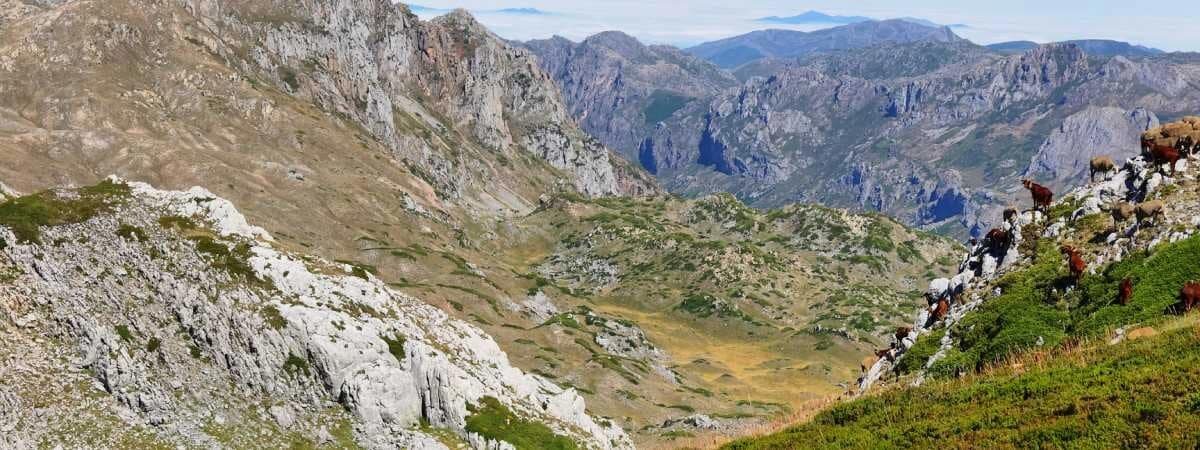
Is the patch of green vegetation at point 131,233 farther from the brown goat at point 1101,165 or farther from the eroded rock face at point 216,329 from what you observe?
the brown goat at point 1101,165

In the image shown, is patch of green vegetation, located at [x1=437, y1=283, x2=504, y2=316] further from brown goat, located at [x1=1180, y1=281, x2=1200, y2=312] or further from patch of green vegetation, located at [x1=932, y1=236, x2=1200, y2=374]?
brown goat, located at [x1=1180, y1=281, x2=1200, y2=312]

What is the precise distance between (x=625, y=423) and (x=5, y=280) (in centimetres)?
7770

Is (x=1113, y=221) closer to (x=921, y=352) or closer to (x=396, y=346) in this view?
(x=921, y=352)

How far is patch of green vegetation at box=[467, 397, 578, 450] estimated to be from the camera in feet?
171

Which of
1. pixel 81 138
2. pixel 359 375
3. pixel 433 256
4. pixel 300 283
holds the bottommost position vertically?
pixel 433 256

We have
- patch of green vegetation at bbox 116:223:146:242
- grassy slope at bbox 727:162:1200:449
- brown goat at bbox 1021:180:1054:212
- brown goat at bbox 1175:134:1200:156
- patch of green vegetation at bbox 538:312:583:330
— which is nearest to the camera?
grassy slope at bbox 727:162:1200:449

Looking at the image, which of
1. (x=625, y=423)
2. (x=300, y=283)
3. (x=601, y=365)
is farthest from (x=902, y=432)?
(x=601, y=365)

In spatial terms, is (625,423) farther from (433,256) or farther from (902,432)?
(433,256)

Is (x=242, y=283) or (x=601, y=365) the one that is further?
(x=601, y=365)

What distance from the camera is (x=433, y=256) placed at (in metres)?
199

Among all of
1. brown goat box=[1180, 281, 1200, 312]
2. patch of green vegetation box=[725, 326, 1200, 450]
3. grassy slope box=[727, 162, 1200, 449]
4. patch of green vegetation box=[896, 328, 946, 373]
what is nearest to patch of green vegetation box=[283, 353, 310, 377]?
grassy slope box=[727, 162, 1200, 449]

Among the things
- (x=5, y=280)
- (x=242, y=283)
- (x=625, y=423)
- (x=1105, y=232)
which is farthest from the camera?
(x=625, y=423)

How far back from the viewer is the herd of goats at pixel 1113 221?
32.1m

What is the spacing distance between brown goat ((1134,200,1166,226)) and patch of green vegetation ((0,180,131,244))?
6040 cm
